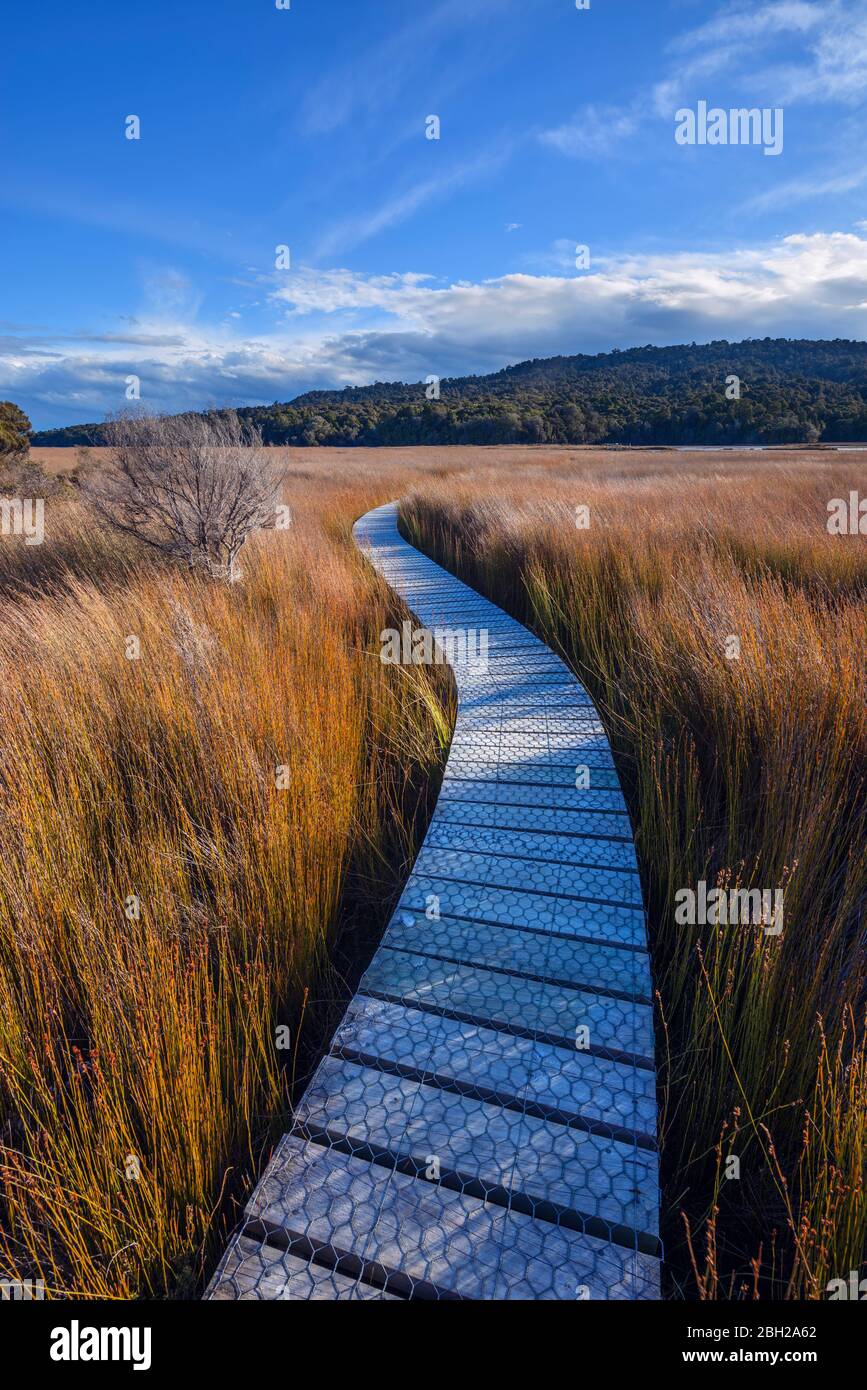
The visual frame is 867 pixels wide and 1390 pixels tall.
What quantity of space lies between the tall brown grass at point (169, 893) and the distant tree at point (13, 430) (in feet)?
53.1

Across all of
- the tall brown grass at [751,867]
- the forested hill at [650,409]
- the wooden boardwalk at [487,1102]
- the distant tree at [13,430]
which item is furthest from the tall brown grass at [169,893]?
the forested hill at [650,409]

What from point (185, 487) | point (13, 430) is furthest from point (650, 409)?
point (185, 487)

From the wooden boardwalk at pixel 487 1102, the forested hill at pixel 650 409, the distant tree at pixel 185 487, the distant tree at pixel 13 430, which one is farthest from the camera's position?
the forested hill at pixel 650 409

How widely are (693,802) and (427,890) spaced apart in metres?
1.24

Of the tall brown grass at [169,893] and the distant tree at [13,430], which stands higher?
the distant tree at [13,430]

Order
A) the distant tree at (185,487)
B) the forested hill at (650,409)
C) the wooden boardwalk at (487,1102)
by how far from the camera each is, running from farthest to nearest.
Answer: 1. the forested hill at (650,409)
2. the distant tree at (185,487)
3. the wooden boardwalk at (487,1102)

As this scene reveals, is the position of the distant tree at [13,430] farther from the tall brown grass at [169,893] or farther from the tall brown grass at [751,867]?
the tall brown grass at [751,867]

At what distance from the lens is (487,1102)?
1.72m

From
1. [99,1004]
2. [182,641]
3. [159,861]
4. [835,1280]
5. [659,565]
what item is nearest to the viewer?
[835,1280]

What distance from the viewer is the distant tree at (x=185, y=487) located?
6406mm

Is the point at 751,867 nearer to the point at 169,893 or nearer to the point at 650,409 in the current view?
the point at 169,893

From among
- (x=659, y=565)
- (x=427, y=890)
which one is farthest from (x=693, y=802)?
(x=659, y=565)
